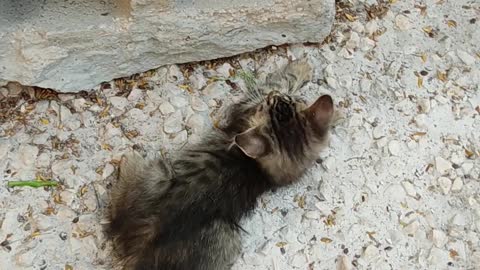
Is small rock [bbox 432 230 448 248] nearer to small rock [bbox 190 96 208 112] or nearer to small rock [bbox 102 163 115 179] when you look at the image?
small rock [bbox 190 96 208 112]

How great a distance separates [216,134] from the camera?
7.43 ft

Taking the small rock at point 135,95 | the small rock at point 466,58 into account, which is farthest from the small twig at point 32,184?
the small rock at point 466,58

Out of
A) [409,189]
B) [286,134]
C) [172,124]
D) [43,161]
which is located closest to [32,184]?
[43,161]

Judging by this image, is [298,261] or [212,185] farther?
[298,261]

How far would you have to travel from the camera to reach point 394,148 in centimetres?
231

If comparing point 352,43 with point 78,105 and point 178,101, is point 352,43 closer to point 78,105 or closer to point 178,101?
point 178,101

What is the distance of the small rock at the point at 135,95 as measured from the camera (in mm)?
2312

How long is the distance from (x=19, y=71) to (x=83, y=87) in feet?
0.72

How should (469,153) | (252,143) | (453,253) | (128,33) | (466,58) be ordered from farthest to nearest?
(466,58), (469,153), (453,253), (128,33), (252,143)

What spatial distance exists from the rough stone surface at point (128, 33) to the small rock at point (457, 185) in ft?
1.95

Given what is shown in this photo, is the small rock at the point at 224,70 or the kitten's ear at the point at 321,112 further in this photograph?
the small rock at the point at 224,70

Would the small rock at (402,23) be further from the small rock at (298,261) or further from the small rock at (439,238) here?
the small rock at (298,261)

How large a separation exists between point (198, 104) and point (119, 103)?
0.23m

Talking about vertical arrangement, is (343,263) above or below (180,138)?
below
